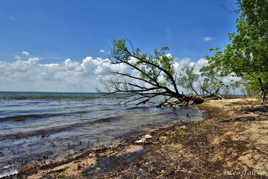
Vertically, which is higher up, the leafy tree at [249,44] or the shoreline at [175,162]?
the leafy tree at [249,44]

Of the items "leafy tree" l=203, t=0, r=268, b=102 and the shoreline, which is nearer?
the shoreline

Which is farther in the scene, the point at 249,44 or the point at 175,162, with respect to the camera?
the point at 249,44

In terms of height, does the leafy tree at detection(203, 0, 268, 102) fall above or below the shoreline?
above

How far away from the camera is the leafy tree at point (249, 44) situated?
8477 mm

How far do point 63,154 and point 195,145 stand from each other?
5.13 metres

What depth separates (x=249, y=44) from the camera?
9.10m

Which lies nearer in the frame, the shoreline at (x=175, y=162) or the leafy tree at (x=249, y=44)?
the shoreline at (x=175, y=162)

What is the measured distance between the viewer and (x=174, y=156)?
452 cm

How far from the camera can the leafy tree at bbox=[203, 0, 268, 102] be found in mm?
8477

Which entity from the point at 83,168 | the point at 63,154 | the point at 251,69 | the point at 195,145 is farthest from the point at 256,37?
the point at 63,154

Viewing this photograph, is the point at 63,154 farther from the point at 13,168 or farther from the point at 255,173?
the point at 255,173

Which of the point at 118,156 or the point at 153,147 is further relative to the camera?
the point at 153,147

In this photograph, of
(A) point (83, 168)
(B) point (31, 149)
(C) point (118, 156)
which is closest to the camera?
(A) point (83, 168)

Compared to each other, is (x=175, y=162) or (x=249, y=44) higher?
(x=249, y=44)
